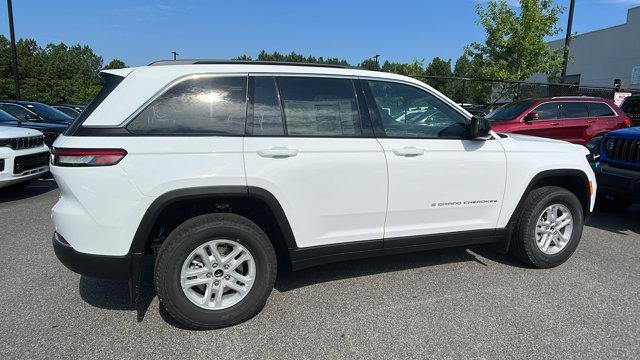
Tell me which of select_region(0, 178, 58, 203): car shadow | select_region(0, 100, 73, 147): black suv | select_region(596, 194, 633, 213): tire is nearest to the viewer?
select_region(596, 194, 633, 213): tire

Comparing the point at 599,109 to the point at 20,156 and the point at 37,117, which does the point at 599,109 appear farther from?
the point at 37,117

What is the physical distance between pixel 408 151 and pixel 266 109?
1171 millimetres

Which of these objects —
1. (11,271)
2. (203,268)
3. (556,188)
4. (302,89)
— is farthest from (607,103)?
(11,271)

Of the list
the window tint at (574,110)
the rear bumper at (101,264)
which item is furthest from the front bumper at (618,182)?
the rear bumper at (101,264)

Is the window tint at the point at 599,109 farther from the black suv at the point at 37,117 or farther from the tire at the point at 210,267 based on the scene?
the black suv at the point at 37,117

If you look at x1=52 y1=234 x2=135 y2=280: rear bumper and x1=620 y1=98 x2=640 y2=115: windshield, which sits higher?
x1=620 y1=98 x2=640 y2=115: windshield

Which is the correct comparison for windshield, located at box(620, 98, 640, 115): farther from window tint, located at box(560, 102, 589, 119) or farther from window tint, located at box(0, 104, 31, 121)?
window tint, located at box(0, 104, 31, 121)

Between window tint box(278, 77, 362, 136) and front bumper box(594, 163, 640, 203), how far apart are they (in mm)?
4025

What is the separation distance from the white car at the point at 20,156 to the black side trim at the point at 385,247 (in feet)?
19.0

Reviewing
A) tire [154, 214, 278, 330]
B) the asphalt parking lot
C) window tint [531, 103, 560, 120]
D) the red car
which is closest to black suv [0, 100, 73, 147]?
the asphalt parking lot

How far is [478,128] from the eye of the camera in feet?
11.9

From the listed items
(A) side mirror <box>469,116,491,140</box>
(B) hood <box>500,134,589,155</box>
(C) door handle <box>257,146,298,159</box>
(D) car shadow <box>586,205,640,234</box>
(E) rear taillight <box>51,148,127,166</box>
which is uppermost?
(A) side mirror <box>469,116,491,140</box>

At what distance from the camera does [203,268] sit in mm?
3037

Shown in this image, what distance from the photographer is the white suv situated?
283 centimetres
